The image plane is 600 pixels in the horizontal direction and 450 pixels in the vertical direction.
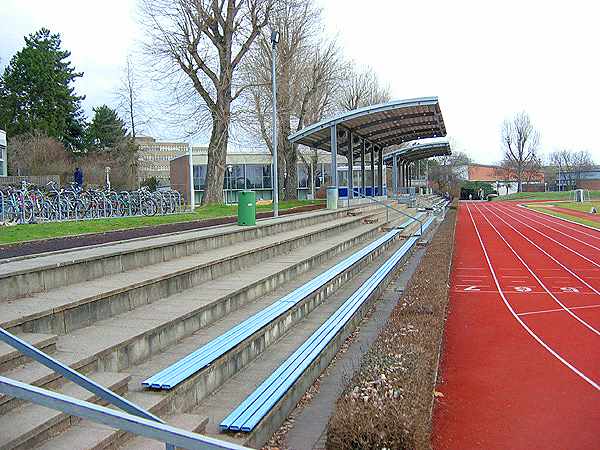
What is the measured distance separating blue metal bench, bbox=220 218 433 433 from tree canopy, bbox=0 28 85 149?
41648mm

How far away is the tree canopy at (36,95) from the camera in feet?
153

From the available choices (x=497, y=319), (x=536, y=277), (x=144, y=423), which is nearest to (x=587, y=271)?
(x=536, y=277)

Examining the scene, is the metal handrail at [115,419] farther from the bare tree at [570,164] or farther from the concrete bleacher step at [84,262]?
the bare tree at [570,164]

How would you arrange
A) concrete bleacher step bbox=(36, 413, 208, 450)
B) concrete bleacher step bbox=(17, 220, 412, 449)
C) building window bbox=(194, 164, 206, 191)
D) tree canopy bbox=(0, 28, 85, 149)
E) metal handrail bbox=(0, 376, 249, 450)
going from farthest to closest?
building window bbox=(194, 164, 206, 191) < tree canopy bbox=(0, 28, 85, 149) < concrete bleacher step bbox=(17, 220, 412, 449) < concrete bleacher step bbox=(36, 413, 208, 450) < metal handrail bbox=(0, 376, 249, 450)

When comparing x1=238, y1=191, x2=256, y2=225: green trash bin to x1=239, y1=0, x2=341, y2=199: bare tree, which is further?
x1=239, y1=0, x2=341, y2=199: bare tree

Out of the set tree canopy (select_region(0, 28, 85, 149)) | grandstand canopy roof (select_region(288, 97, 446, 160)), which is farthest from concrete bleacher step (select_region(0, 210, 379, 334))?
tree canopy (select_region(0, 28, 85, 149))

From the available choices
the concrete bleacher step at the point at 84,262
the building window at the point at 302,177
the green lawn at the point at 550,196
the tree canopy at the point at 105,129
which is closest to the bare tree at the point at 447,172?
→ the green lawn at the point at 550,196

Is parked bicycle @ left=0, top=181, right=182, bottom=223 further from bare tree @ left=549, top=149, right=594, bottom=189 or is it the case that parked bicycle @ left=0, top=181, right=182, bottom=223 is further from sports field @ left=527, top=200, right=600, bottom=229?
bare tree @ left=549, top=149, right=594, bottom=189

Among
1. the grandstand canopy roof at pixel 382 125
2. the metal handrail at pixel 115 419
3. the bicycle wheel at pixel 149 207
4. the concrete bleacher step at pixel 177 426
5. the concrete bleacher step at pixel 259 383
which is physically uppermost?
the grandstand canopy roof at pixel 382 125

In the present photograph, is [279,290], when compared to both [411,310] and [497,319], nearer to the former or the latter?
[411,310]

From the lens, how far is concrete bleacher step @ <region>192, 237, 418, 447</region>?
5332 mm

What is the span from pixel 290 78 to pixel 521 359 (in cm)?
2992

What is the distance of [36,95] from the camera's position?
48.3m

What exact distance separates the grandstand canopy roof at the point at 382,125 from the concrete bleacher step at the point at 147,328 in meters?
16.9
